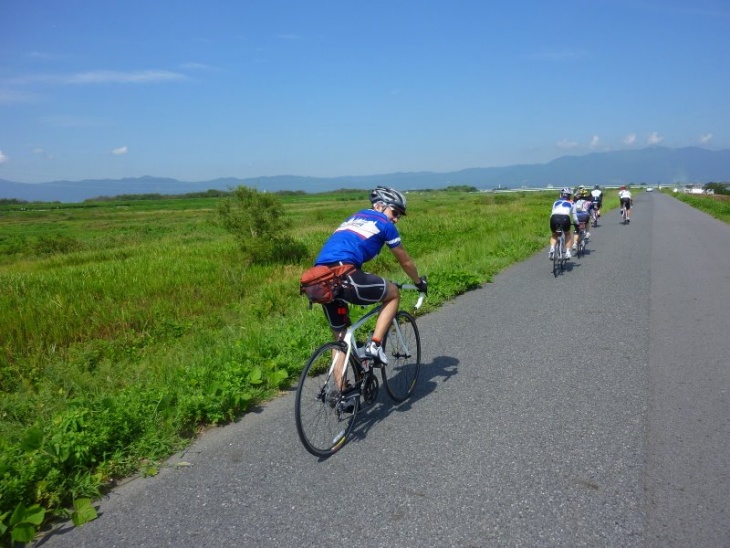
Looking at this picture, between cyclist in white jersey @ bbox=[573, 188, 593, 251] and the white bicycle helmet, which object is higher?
the white bicycle helmet

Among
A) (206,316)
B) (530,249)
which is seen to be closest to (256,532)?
(206,316)

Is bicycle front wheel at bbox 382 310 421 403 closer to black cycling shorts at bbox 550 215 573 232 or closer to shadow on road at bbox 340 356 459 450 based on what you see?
shadow on road at bbox 340 356 459 450

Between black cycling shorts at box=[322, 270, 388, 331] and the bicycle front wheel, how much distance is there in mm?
541

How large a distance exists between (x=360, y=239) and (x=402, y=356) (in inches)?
51.2

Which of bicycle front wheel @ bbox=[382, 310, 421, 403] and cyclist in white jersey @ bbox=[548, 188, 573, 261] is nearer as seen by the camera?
bicycle front wheel @ bbox=[382, 310, 421, 403]

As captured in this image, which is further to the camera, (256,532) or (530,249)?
(530,249)

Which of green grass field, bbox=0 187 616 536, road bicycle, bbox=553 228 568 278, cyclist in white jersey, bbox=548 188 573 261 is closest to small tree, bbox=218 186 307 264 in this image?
green grass field, bbox=0 187 616 536

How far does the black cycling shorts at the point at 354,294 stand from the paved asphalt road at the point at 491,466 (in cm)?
92

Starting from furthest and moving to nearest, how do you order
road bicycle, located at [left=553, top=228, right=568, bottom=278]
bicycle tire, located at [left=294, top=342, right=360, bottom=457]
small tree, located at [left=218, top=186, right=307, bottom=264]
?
small tree, located at [left=218, top=186, right=307, bottom=264]
road bicycle, located at [left=553, top=228, right=568, bottom=278]
bicycle tire, located at [left=294, top=342, right=360, bottom=457]

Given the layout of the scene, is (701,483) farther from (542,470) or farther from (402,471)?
(402,471)

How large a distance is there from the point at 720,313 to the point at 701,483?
16.4 feet

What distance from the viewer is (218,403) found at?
4.14 m

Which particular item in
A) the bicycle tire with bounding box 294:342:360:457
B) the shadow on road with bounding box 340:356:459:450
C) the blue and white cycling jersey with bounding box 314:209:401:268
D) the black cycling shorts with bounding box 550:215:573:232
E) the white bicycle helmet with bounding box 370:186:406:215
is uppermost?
the white bicycle helmet with bounding box 370:186:406:215

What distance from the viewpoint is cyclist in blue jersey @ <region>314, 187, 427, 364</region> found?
382 cm
